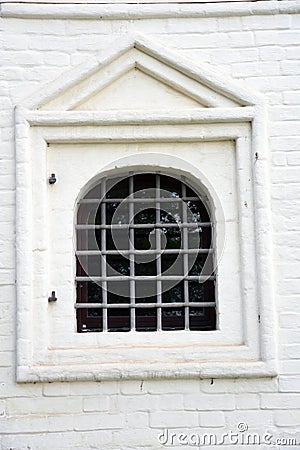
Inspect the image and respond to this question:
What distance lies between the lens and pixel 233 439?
4359 mm

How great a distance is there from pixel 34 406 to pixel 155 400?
26.3 inches

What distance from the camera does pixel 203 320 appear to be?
15.0 ft

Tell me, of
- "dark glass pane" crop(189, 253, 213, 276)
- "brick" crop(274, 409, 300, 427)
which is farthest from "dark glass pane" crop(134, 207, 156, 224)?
"brick" crop(274, 409, 300, 427)

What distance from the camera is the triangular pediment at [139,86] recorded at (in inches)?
179

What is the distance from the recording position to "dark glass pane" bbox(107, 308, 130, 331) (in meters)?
4.55

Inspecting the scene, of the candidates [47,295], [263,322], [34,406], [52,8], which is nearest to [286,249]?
[263,322]

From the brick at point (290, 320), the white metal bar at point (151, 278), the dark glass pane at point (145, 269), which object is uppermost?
the dark glass pane at point (145, 269)

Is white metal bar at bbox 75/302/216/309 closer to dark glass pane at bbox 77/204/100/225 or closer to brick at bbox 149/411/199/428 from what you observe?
dark glass pane at bbox 77/204/100/225

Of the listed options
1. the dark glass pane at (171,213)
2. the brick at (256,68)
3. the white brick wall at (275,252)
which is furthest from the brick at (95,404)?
the brick at (256,68)

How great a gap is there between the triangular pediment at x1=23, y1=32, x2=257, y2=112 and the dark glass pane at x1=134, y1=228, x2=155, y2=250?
2.33ft

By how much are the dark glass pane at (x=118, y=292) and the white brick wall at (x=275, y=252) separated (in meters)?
0.48

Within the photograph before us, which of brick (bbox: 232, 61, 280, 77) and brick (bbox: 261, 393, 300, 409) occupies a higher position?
brick (bbox: 232, 61, 280, 77)

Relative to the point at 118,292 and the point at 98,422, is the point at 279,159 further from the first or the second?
the point at 98,422

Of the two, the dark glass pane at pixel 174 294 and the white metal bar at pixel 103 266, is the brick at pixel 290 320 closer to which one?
the dark glass pane at pixel 174 294
